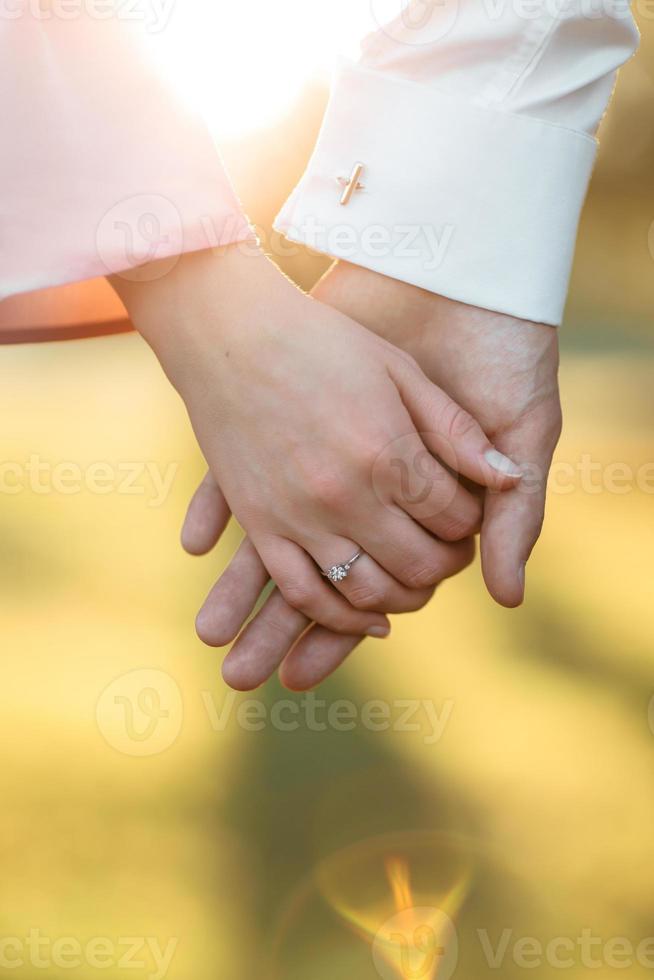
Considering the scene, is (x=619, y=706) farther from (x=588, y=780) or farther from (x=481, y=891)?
(x=481, y=891)

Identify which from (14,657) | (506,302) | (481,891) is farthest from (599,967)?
(14,657)

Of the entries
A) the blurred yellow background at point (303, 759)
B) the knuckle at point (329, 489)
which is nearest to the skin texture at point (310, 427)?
the knuckle at point (329, 489)

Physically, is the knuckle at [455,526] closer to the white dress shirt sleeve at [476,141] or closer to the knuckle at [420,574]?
the knuckle at [420,574]

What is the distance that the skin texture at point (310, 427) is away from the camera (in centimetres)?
78

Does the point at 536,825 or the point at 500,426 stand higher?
the point at 500,426

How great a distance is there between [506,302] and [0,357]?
210 cm

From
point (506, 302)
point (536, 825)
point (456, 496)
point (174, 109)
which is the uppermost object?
point (174, 109)

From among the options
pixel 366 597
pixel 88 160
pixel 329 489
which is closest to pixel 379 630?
pixel 366 597

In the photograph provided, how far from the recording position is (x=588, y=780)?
54.3 inches

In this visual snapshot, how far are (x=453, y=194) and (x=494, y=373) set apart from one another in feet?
0.52

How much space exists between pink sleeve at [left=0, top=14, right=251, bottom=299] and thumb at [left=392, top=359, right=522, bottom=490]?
206 mm

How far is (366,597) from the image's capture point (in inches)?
A: 34.7

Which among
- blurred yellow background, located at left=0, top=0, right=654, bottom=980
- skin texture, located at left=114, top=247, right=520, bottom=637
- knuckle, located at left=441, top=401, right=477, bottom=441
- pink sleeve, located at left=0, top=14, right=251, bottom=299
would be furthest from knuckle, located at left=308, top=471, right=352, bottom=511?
blurred yellow background, located at left=0, top=0, right=654, bottom=980

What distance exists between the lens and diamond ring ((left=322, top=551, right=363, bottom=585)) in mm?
859
